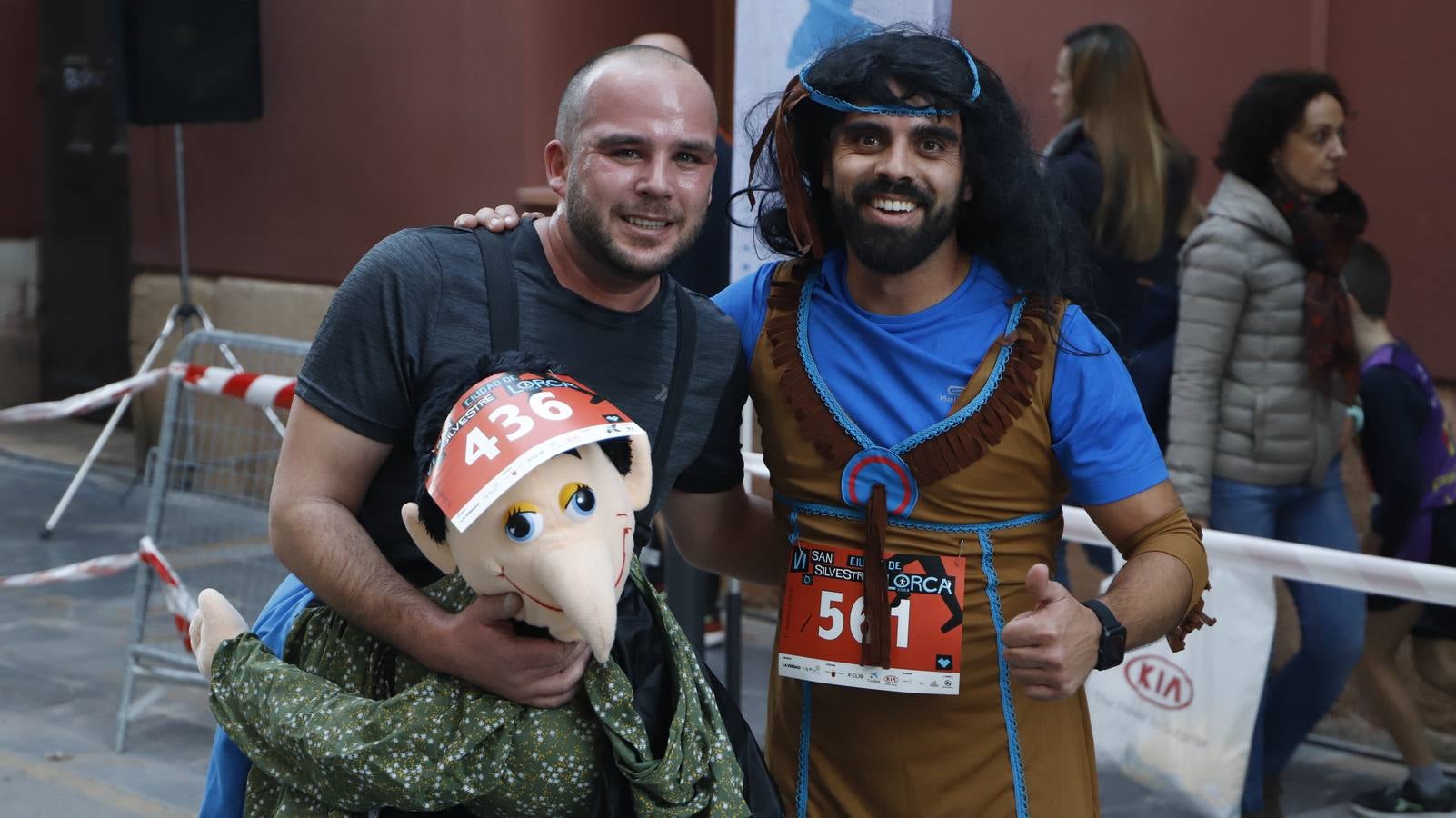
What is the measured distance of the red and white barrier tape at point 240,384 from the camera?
15.6 ft

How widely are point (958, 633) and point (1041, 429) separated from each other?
0.33m

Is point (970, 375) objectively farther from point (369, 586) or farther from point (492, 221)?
point (369, 586)

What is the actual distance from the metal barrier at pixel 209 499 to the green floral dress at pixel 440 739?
281 cm

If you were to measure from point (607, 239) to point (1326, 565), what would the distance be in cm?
197

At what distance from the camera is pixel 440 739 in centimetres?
204

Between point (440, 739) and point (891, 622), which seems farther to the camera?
point (891, 622)

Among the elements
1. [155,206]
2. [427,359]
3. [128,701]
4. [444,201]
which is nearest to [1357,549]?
[427,359]

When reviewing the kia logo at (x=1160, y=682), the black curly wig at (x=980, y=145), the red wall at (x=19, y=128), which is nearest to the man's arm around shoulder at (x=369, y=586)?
the black curly wig at (x=980, y=145)

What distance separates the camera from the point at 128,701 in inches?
205

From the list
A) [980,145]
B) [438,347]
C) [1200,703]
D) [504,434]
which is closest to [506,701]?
[504,434]

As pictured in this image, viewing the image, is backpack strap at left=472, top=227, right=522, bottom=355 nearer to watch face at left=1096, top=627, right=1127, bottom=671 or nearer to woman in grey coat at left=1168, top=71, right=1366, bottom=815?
watch face at left=1096, top=627, right=1127, bottom=671

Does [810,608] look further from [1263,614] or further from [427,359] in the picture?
[1263,614]

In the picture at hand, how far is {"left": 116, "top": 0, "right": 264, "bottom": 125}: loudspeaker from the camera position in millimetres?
7910

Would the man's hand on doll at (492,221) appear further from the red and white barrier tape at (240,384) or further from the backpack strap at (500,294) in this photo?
the red and white barrier tape at (240,384)
